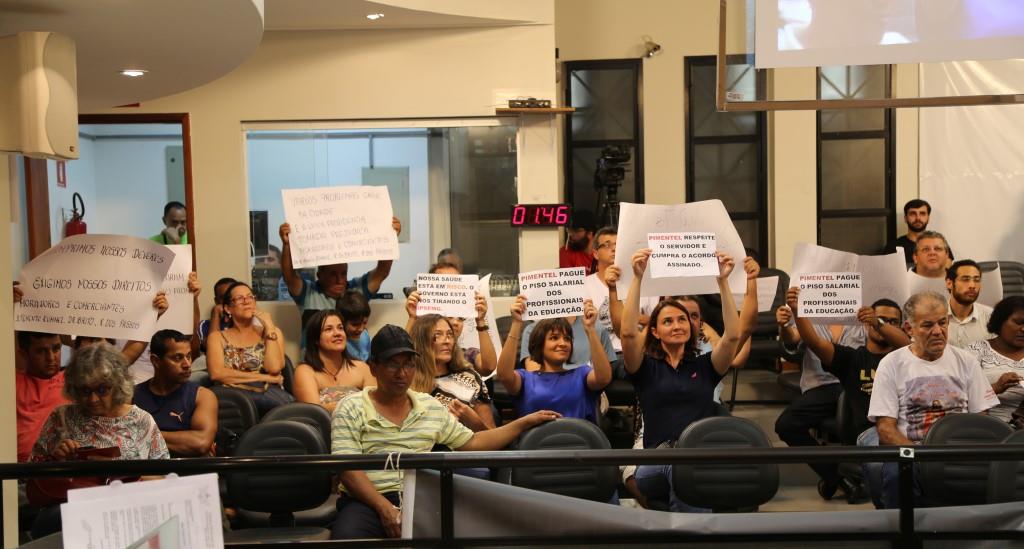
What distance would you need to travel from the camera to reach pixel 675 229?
4.97 m

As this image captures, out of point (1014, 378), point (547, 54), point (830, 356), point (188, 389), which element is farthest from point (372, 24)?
point (1014, 378)

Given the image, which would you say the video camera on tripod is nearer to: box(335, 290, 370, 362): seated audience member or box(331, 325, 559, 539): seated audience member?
box(335, 290, 370, 362): seated audience member

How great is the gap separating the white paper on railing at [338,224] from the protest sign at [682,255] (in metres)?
2.01

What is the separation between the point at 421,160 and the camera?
291 inches

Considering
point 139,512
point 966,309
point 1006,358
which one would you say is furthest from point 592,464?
point 966,309

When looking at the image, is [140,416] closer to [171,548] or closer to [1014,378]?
[171,548]

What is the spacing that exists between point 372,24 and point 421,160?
1012 millimetres

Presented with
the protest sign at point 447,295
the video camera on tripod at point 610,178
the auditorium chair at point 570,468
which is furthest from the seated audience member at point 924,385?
the video camera on tripod at point 610,178

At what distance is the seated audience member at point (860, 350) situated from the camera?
505 cm

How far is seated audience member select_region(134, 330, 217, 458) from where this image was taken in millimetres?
4391

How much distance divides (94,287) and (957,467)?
3.60m

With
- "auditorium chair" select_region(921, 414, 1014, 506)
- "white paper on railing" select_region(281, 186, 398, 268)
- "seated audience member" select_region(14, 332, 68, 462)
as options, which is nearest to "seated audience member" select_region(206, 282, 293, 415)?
"white paper on railing" select_region(281, 186, 398, 268)

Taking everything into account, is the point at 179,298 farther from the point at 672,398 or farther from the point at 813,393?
the point at 813,393

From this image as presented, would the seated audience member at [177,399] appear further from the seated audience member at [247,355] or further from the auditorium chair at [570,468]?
the auditorium chair at [570,468]
